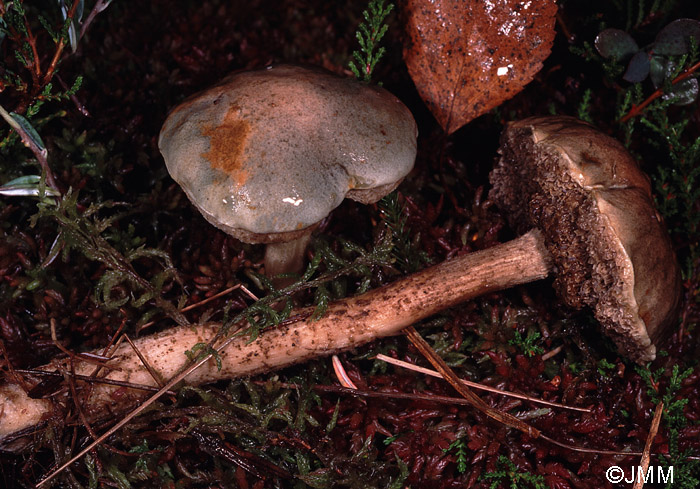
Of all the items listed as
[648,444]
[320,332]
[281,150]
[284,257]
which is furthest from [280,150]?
[648,444]

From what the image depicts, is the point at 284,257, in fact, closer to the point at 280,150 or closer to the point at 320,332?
the point at 320,332

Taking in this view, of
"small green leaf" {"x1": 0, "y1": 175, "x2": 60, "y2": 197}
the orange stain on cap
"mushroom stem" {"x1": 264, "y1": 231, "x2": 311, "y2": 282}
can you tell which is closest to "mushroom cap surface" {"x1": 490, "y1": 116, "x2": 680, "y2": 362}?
"mushroom stem" {"x1": 264, "y1": 231, "x2": 311, "y2": 282}

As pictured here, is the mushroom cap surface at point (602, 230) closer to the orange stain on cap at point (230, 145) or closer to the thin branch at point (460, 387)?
the thin branch at point (460, 387)

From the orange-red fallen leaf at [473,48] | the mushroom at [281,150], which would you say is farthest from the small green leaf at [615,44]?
the mushroom at [281,150]

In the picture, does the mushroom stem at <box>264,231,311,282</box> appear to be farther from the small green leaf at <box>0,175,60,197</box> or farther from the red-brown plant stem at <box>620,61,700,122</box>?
the red-brown plant stem at <box>620,61,700,122</box>

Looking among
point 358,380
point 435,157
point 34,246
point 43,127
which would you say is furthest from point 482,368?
point 43,127

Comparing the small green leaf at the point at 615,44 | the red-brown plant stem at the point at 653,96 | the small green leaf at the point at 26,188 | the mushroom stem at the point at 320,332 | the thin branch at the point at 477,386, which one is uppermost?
the small green leaf at the point at 615,44
